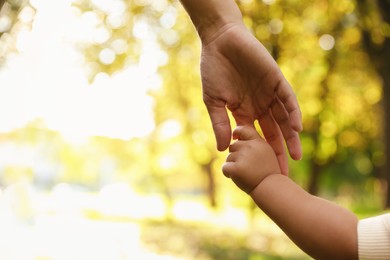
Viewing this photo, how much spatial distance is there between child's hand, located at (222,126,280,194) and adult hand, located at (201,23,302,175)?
82 mm

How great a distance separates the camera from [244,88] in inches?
73.7

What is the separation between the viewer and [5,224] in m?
10.2

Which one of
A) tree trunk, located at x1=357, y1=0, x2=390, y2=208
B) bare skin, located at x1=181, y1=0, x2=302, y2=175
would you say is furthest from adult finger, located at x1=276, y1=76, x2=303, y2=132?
tree trunk, located at x1=357, y1=0, x2=390, y2=208

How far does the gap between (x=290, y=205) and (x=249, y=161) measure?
18cm

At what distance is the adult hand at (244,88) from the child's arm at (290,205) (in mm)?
101

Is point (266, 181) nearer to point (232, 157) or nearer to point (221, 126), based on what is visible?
point (232, 157)

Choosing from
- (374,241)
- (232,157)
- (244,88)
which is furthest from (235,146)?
(374,241)

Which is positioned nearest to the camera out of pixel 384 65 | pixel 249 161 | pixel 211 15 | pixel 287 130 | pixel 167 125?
pixel 249 161

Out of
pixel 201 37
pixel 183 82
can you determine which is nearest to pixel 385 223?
pixel 201 37

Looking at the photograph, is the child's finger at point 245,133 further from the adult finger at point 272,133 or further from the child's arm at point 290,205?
the adult finger at point 272,133

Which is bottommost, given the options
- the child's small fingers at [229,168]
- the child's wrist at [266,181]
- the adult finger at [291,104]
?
the child's wrist at [266,181]

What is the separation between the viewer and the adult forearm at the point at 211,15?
192 cm

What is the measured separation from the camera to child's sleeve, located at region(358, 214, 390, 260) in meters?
1.51

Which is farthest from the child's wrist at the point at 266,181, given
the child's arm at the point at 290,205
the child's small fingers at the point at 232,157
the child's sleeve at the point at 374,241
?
the child's sleeve at the point at 374,241
